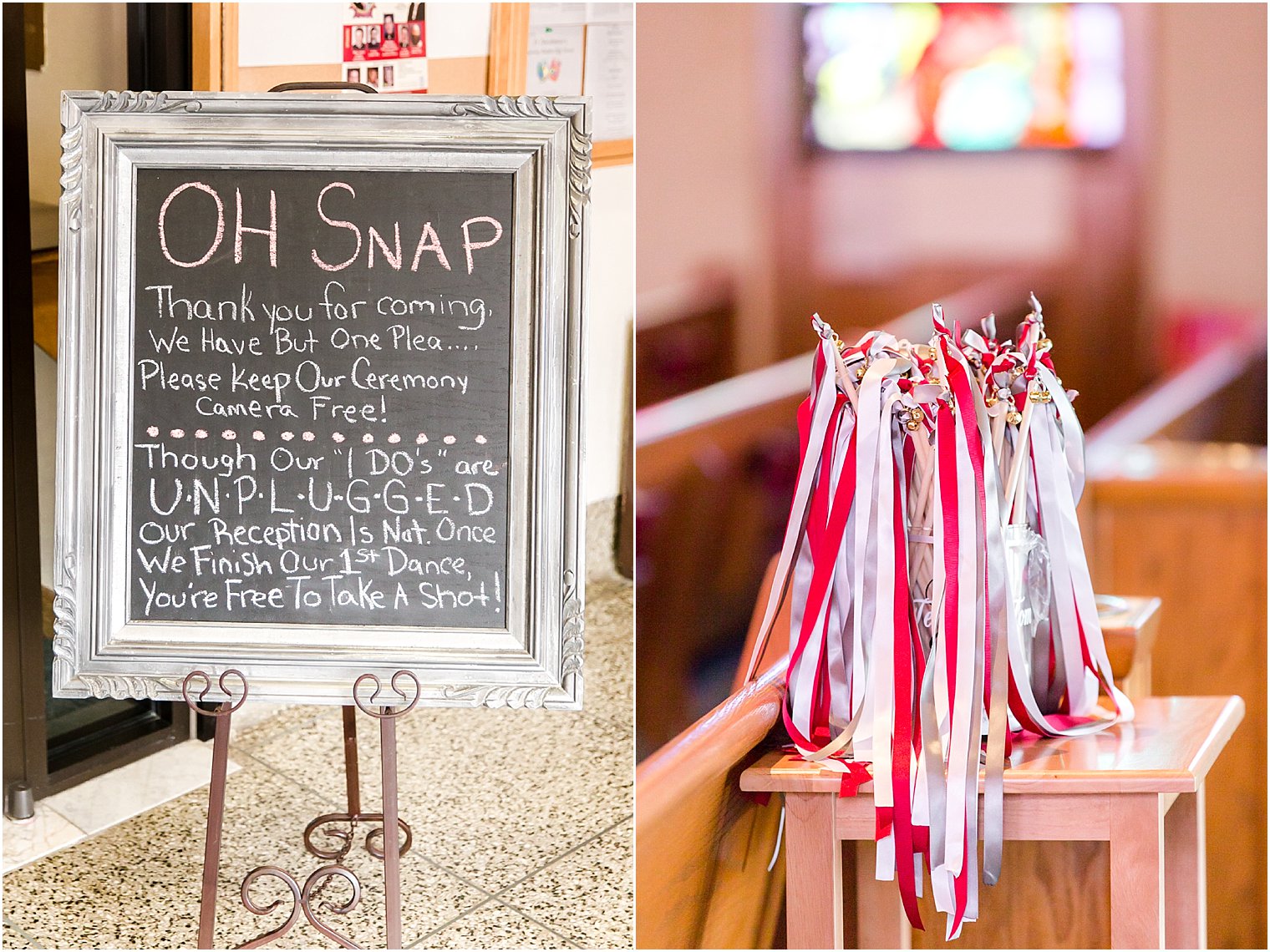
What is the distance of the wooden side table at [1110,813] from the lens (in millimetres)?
1062

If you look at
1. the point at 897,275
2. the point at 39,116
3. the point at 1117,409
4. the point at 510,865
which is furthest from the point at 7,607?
the point at 1117,409

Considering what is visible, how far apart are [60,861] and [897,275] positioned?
312cm

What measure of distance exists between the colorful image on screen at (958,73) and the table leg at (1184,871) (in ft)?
8.82

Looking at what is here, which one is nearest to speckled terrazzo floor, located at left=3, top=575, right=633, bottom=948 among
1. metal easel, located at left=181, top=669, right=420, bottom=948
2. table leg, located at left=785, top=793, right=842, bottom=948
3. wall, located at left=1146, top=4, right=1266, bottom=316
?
metal easel, located at left=181, top=669, right=420, bottom=948

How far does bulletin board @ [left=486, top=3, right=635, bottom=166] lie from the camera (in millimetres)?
2492

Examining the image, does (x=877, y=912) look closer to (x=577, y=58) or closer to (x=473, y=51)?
(x=473, y=51)

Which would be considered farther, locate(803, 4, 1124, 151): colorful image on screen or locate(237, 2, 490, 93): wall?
locate(803, 4, 1124, 151): colorful image on screen

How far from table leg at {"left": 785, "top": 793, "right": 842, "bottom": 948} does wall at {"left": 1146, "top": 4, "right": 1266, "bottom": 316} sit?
3.25 metres

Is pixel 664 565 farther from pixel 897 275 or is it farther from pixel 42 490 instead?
pixel 897 275

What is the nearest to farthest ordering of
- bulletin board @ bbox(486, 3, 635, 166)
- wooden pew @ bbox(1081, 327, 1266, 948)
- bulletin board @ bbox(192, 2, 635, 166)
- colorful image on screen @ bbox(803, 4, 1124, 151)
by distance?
bulletin board @ bbox(192, 2, 635, 166) → wooden pew @ bbox(1081, 327, 1266, 948) → bulletin board @ bbox(486, 3, 635, 166) → colorful image on screen @ bbox(803, 4, 1124, 151)

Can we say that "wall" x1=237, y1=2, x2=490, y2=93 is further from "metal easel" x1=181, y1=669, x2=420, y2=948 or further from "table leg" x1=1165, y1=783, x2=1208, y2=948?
"table leg" x1=1165, y1=783, x2=1208, y2=948

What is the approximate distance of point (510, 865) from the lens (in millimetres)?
1801

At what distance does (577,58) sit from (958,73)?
146 cm

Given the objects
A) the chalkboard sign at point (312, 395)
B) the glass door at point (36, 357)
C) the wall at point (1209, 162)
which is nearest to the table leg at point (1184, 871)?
the chalkboard sign at point (312, 395)
